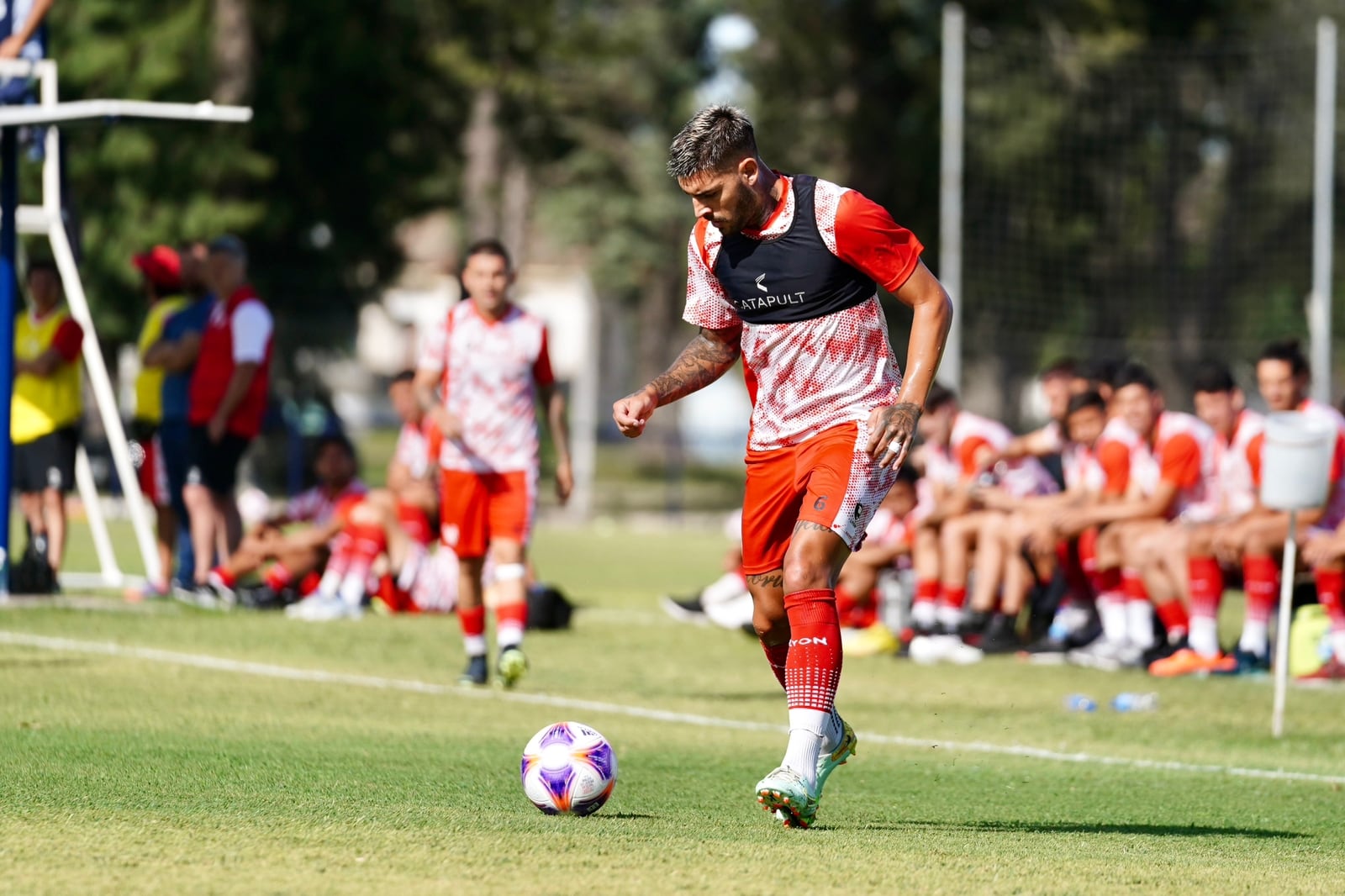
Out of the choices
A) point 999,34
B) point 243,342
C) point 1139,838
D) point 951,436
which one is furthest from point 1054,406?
point 999,34

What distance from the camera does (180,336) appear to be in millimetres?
14406

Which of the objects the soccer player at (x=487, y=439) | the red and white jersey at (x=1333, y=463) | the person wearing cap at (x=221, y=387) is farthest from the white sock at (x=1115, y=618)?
Result: the person wearing cap at (x=221, y=387)

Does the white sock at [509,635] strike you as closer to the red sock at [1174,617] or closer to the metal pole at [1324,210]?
the red sock at [1174,617]

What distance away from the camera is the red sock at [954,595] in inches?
527

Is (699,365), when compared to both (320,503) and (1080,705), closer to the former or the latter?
(1080,705)

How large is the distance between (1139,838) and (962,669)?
19.9 ft

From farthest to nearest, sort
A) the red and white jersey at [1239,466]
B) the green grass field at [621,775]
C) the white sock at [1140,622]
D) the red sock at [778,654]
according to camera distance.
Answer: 1. the white sock at [1140,622]
2. the red and white jersey at [1239,466]
3. the red sock at [778,654]
4. the green grass field at [621,775]

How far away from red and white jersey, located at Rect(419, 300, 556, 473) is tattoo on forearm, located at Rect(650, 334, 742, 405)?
3.51 m

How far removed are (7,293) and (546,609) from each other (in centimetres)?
422

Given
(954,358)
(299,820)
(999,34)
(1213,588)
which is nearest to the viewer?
(299,820)

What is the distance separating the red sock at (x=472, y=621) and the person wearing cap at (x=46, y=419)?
13.9 feet

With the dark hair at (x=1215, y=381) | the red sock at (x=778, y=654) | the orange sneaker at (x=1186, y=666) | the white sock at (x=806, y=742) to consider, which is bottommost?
the orange sneaker at (x=1186, y=666)

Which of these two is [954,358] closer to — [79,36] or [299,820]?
[79,36]

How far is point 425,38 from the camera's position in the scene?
1363 inches
